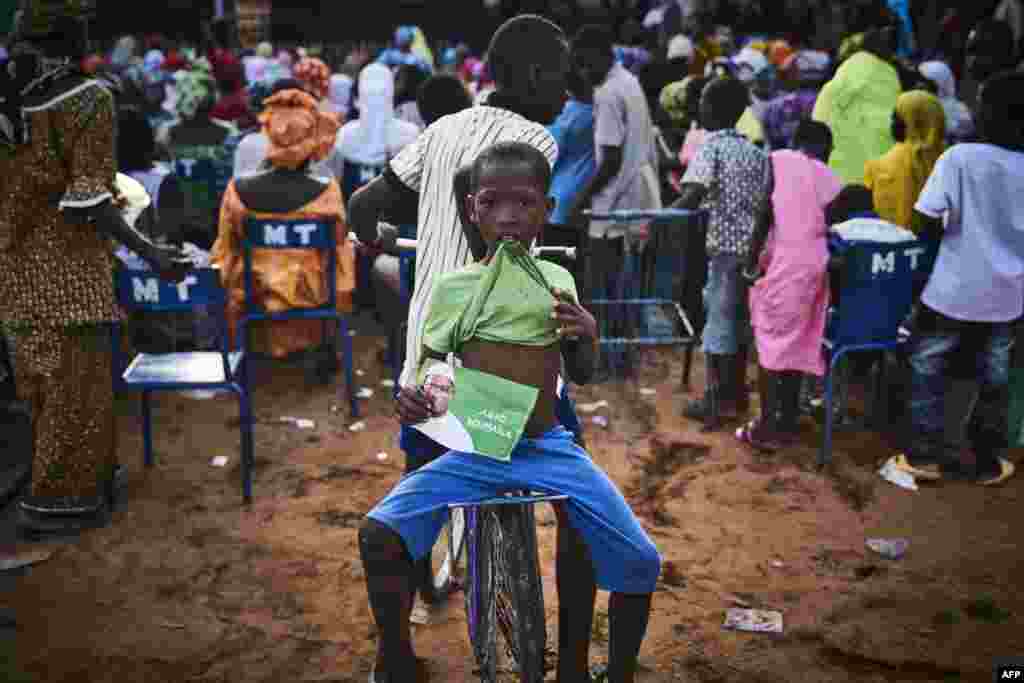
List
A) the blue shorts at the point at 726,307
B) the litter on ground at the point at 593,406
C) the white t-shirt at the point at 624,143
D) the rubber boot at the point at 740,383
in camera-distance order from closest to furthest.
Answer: the blue shorts at the point at 726,307 → the rubber boot at the point at 740,383 → the litter on ground at the point at 593,406 → the white t-shirt at the point at 624,143

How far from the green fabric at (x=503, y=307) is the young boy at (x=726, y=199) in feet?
10.6

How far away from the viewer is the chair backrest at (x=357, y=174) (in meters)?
8.05

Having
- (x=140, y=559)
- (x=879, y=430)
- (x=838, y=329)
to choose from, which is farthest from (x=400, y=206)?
(x=879, y=430)

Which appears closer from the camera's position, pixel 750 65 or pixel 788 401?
pixel 788 401

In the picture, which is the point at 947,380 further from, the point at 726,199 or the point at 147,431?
the point at 147,431

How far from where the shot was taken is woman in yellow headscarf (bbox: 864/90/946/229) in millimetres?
6051

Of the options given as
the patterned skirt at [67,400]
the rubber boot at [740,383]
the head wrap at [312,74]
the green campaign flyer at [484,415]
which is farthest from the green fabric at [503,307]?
the head wrap at [312,74]

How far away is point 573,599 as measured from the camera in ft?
9.61

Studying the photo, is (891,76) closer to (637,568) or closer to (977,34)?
(977,34)

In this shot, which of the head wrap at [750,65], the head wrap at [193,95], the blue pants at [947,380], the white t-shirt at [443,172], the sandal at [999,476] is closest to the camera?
the white t-shirt at [443,172]

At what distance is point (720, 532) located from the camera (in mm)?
4805

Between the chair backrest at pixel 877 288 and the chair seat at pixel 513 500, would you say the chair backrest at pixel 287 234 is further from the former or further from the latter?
the chair seat at pixel 513 500

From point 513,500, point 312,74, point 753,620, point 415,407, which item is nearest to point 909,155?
point 753,620

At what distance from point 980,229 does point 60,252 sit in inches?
171
